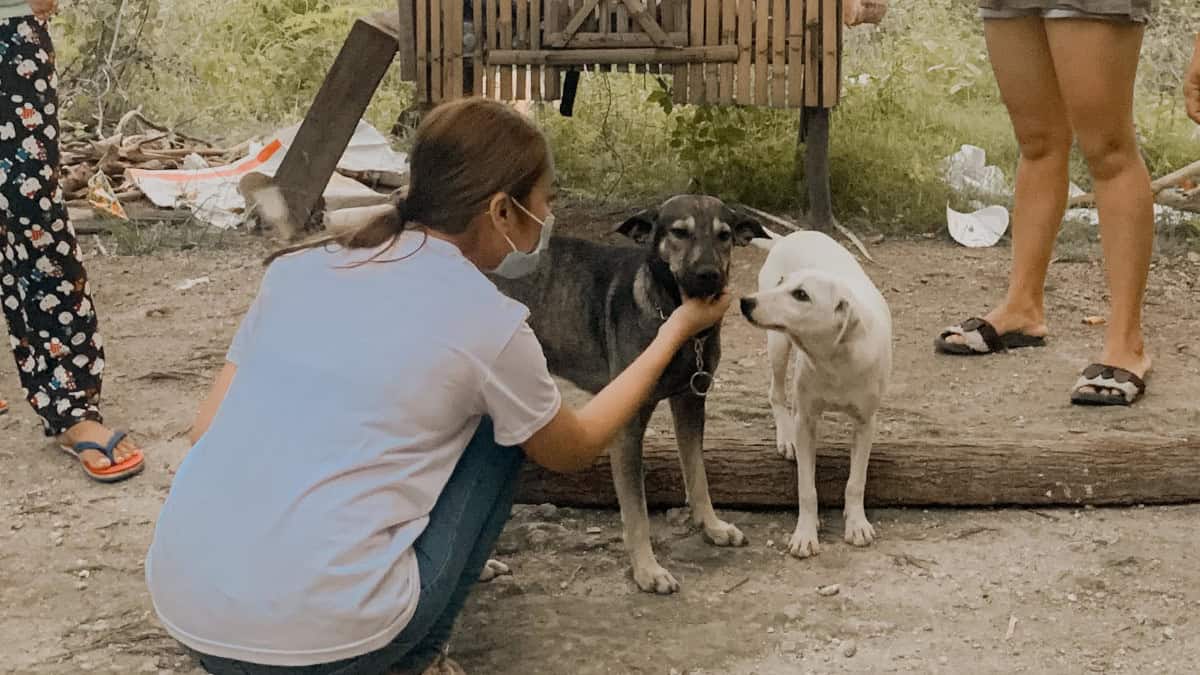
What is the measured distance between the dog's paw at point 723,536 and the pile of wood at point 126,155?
5127 millimetres

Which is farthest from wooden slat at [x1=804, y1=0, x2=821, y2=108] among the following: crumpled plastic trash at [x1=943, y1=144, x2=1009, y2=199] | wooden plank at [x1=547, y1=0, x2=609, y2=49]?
crumpled plastic trash at [x1=943, y1=144, x2=1009, y2=199]

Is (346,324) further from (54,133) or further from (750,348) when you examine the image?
(750,348)

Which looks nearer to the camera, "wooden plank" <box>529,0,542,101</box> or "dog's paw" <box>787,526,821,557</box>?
"dog's paw" <box>787,526,821,557</box>

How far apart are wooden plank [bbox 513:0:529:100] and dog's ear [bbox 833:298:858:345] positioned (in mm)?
3520

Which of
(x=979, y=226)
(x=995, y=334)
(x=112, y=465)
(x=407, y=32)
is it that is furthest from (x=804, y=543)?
(x=407, y=32)

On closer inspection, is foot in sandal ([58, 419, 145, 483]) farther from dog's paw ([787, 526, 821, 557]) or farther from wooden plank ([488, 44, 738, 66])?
wooden plank ([488, 44, 738, 66])

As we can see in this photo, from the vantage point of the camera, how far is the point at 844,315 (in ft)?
12.1

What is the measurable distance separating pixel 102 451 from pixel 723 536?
79.6 inches

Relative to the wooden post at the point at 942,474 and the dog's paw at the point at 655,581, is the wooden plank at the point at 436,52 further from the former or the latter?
the dog's paw at the point at 655,581

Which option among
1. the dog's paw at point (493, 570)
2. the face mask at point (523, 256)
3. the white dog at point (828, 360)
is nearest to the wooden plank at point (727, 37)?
the white dog at point (828, 360)

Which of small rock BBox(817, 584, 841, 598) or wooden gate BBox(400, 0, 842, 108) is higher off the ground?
wooden gate BBox(400, 0, 842, 108)

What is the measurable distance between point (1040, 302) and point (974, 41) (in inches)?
220

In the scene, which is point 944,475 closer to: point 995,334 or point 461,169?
point 995,334

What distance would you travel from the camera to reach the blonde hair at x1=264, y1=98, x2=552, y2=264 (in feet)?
8.47
